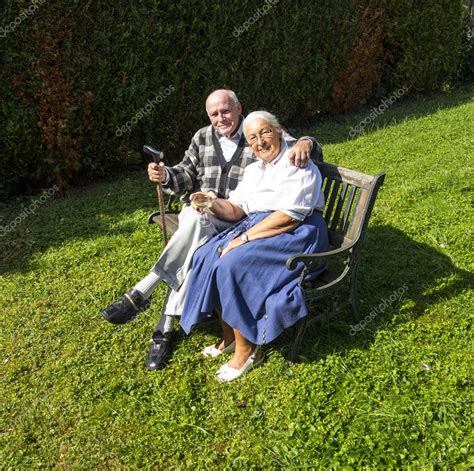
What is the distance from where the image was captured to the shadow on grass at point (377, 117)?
826 centimetres

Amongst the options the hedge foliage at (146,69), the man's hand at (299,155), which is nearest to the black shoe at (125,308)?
the man's hand at (299,155)

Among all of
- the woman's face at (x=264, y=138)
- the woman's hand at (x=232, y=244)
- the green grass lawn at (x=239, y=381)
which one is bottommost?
the green grass lawn at (x=239, y=381)

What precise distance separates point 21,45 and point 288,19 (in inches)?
159

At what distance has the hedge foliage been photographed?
552 cm

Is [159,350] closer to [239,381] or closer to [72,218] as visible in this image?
[239,381]

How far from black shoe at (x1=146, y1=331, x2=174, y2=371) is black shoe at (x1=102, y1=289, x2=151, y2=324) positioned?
0.23 metres

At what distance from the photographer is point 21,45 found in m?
5.37

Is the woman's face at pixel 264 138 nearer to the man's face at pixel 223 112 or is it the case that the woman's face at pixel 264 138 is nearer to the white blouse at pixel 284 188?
the white blouse at pixel 284 188

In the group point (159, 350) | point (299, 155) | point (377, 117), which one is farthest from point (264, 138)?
point (377, 117)

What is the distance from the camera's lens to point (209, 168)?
3730mm

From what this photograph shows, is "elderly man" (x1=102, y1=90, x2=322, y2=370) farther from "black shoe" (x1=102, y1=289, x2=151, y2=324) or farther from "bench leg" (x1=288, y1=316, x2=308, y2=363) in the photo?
"bench leg" (x1=288, y1=316, x2=308, y2=363)

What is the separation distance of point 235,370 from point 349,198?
135cm

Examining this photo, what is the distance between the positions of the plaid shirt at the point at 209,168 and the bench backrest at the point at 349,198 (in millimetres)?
585

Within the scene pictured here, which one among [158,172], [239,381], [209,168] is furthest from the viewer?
[209,168]
